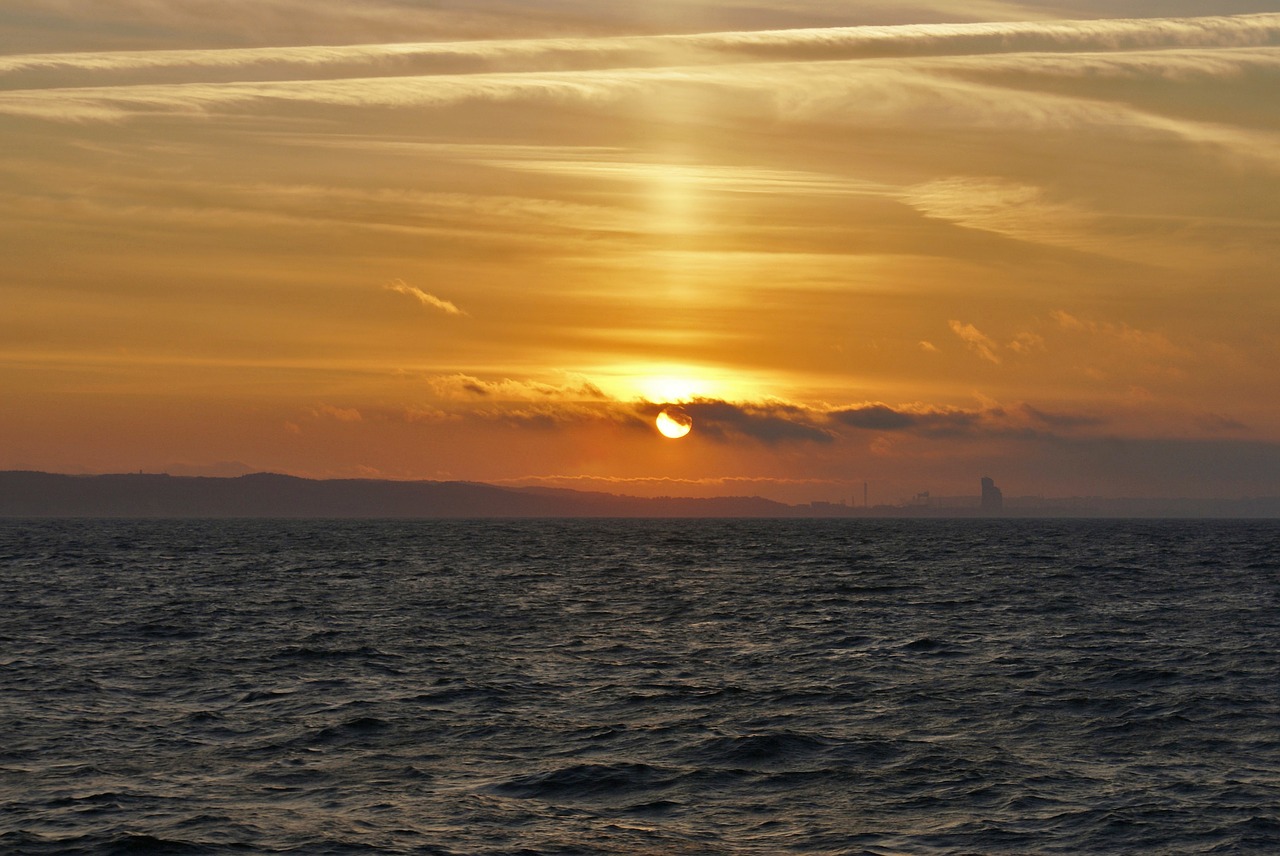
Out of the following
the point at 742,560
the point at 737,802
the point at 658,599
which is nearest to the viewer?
the point at 737,802

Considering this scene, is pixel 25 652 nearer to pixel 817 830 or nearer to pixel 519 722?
pixel 519 722

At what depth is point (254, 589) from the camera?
309 ft

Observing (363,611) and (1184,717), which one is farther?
(363,611)

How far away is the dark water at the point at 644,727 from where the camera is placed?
2633 centimetres

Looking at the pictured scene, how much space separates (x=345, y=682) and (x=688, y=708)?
12.7 metres

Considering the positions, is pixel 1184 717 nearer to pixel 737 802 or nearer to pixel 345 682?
pixel 737 802

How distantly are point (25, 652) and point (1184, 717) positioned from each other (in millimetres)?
42998

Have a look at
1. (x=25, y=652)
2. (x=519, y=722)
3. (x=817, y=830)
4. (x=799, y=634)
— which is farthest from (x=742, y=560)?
(x=817, y=830)

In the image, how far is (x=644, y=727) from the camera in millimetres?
36562

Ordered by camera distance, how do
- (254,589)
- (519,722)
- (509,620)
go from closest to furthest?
(519,722)
(509,620)
(254,589)

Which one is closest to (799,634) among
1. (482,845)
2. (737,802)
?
(737,802)

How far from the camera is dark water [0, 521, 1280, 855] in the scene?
86.4ft

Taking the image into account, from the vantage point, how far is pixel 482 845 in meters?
25.0

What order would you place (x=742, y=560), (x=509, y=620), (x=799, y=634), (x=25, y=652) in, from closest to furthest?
Result: (x=25, y=652)
(x=799, y=634)
(x=509, y=620)
(x=742, y=560)
